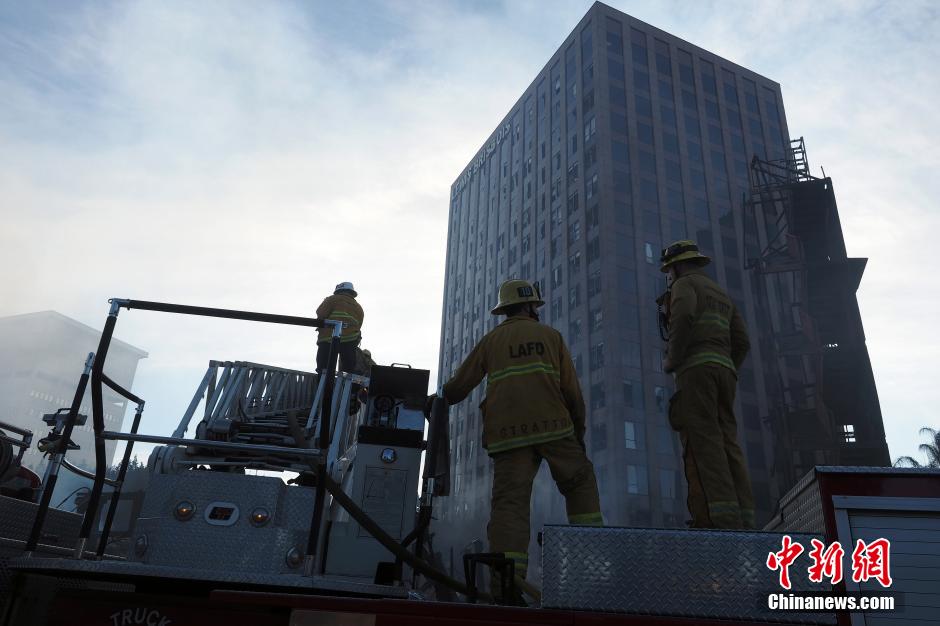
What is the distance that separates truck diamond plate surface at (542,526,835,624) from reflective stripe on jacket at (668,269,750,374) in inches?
94.3

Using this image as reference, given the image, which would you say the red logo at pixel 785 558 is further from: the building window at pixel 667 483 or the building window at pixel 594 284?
the building window at pixel 594 284

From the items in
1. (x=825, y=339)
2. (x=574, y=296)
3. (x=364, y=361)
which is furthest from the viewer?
(x=574, y=296)

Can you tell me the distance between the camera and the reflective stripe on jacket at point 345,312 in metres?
8.18

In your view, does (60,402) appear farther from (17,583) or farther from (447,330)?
(17,583)

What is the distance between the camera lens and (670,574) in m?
2.23

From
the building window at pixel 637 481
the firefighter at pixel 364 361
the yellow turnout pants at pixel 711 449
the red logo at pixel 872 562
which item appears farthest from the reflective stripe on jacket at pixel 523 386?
the building window at pixel 637 481

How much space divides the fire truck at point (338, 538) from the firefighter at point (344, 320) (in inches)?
115

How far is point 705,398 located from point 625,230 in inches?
1681

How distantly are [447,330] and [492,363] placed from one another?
65546 millimetres

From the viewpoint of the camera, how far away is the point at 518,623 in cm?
210

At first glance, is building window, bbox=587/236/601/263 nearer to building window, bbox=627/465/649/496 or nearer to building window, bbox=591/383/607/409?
building window, bbox=591/383/607/409

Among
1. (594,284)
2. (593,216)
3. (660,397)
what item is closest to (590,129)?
(593,216)

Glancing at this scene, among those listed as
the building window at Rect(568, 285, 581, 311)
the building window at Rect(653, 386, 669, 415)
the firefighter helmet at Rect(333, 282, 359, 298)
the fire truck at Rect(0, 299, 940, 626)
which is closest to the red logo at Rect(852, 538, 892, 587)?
the fire truck at Rect(0, 299, 940, 626)

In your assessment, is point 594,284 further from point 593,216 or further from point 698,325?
point 698,325
